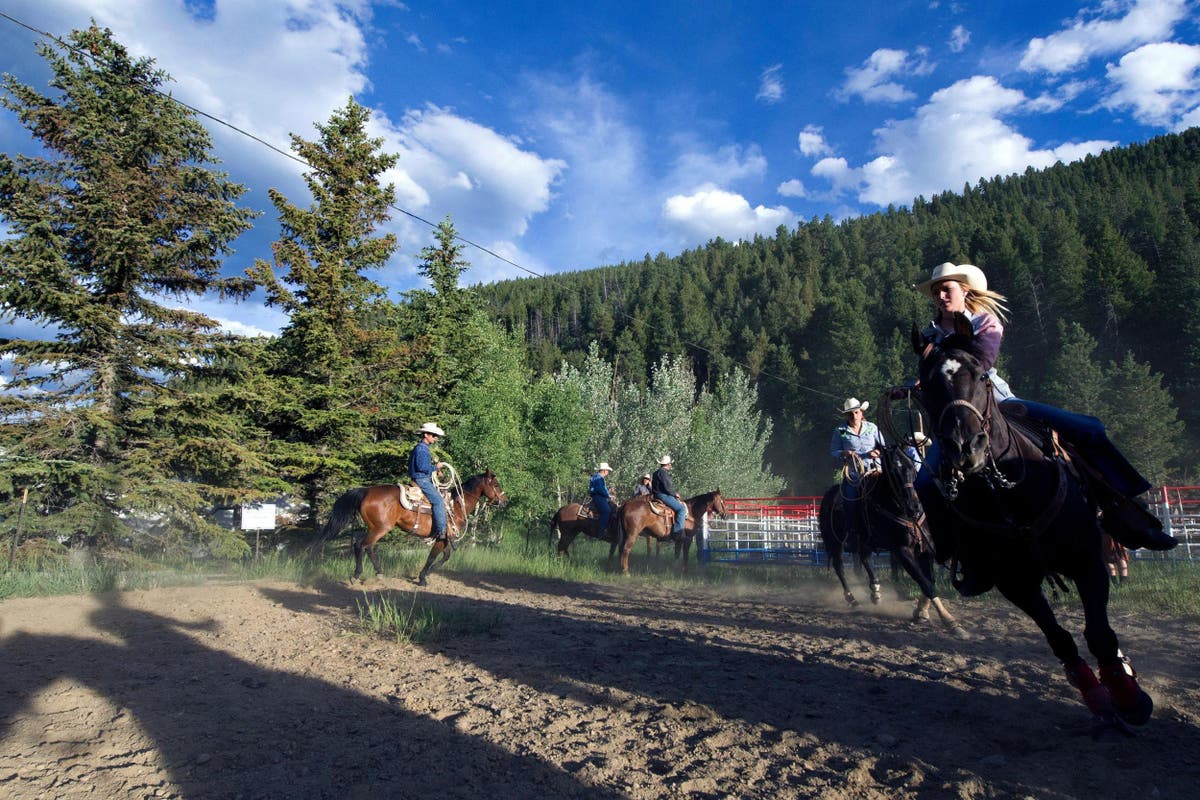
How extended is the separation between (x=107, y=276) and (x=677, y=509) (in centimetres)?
1274

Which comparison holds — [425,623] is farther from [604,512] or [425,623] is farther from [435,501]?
[604,512]

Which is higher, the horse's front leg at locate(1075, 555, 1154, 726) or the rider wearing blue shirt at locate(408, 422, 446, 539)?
the rider wearing blue shirt at locate(408, 422, 446, 539)

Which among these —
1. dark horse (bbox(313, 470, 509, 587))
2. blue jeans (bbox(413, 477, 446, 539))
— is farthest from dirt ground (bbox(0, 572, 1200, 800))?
blue jeans (bbox(413, 477, 446, 539))

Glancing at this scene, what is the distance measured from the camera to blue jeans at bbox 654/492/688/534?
14438mm

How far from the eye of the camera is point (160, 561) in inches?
491

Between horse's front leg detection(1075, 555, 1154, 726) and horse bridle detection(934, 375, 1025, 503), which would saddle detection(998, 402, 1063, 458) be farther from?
horse's front leg detection(1075, 555, 1154, 726)

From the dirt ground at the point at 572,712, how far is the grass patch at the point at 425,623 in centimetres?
20

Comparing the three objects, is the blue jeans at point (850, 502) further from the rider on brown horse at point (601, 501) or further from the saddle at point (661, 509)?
the rider on brown horse at point (601, 501)

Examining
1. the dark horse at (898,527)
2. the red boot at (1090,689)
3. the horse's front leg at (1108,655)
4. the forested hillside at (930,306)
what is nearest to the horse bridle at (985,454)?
the horse's front leg at (1108,655)

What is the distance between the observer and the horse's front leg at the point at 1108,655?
354 cm

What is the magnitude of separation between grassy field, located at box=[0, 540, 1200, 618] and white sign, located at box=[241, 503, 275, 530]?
0.96m

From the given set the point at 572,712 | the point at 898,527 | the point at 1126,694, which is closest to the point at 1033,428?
the point at 1126,694

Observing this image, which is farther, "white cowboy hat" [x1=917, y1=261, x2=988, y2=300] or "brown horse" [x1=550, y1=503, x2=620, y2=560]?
"brown horse" [x1=550, y1=503, x2=620, y2=560]

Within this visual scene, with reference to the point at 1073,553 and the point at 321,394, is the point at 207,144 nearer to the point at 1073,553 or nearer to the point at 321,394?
the point at 321,394
